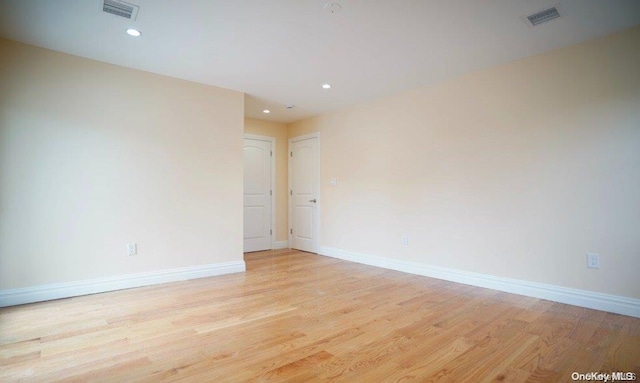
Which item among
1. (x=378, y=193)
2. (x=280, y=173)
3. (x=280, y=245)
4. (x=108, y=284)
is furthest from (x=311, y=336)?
(x=280, y=173)

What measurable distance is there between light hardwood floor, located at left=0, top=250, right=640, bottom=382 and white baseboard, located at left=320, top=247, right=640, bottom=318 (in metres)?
0.11

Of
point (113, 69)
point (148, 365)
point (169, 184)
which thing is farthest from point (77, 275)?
point (113, 69)

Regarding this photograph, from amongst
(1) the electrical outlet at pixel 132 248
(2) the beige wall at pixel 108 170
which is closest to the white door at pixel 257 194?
(2) the beige wall at pixel 108 170

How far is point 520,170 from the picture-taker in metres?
3.39

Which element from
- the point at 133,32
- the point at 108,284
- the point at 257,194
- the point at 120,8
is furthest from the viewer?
the point at 257,194

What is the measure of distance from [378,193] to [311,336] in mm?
2859

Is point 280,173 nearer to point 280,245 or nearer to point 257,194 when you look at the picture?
point 257,194

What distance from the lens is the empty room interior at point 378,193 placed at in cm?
220

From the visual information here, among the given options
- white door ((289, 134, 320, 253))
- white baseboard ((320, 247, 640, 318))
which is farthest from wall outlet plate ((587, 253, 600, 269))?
white door ((289, 134, 320, 253))

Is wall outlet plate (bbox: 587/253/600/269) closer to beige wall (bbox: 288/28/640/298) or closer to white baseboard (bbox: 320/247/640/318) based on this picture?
beige wall (bbox: 288/28/640/298)

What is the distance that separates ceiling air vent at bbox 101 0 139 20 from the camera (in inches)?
96.3

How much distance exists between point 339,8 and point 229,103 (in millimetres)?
2380

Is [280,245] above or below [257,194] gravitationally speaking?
below

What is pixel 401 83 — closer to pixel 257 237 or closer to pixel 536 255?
pixel 536 255
